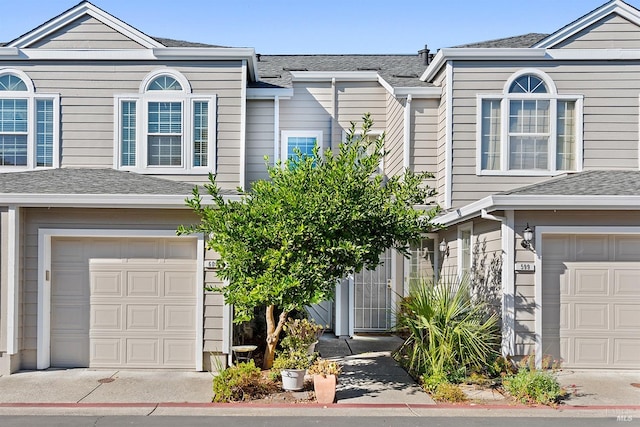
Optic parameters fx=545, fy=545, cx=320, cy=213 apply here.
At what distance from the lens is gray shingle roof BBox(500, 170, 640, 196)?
8805 millimetres

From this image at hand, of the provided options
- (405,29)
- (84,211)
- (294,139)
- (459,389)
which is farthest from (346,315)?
(405,29)

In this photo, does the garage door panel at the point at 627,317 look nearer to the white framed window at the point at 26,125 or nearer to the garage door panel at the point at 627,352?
the garage door panel at the point at 627,352

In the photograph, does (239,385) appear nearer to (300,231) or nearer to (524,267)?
(300,231)

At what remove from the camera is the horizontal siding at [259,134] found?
12664mm

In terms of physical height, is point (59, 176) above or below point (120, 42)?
below

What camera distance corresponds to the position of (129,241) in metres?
9.45

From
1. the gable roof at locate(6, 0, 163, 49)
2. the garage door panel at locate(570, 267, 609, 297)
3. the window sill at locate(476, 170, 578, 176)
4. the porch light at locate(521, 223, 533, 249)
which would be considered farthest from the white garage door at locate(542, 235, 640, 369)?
the gable roof at locate(6, 0, 163, 49)

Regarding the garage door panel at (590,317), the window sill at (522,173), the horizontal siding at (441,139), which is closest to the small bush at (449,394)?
the garage door panel at (590,317)

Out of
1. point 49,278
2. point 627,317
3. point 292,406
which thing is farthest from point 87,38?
point 627,317

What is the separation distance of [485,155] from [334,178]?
4.92m

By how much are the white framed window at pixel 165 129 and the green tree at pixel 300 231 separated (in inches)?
138

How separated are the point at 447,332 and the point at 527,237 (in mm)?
1981

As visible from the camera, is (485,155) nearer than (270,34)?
Yes

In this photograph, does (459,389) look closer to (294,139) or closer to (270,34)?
(294,139)
